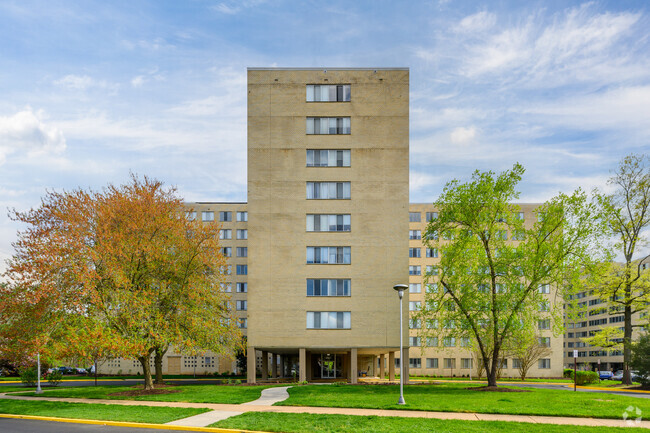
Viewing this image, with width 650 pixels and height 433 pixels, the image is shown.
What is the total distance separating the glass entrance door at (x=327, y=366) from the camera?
208 feet

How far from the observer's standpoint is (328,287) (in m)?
46.5

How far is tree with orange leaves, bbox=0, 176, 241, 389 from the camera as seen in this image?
27.8m

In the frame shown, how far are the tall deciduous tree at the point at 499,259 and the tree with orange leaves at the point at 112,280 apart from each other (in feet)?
51.6

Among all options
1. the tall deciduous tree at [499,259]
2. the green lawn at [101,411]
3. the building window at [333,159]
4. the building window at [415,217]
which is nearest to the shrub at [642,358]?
the tall deciduous tree at [499,259]

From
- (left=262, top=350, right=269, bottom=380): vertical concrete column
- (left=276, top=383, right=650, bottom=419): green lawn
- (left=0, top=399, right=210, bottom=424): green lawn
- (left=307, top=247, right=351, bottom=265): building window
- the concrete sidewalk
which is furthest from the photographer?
(left=262, top=350, right=269, bottom=380): vertical concrete column

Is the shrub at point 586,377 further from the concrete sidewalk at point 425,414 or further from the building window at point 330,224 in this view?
the concrete sidewalk at point 425,414

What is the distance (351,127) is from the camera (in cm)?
4831

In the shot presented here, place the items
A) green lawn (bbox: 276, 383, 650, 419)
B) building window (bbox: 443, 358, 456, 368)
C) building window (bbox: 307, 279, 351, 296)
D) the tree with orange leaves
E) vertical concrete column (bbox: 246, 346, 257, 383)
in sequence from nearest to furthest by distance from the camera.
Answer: green lawn (bbox: 276, 383, 650, 419)
the tree with orange leaves
vertical concrete column (bbox: 246, 346, 257, 383)
building window (bbox: 307, 279, 351, 296)
building window (bbox: 443, 358, 456, 368)

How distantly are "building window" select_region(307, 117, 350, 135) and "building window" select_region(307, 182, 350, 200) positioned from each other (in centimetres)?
447

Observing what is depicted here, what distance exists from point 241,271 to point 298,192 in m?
49.3

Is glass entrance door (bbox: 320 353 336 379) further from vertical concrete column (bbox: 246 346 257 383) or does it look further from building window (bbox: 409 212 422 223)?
building window (bbox: 409 212 422 223)

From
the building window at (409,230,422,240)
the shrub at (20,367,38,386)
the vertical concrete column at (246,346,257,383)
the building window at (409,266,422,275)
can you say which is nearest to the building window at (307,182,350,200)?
the vertical concrete column at (246,346,257,383)

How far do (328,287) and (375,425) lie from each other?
27.9m

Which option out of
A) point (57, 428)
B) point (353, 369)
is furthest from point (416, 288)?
point (57, 428)
